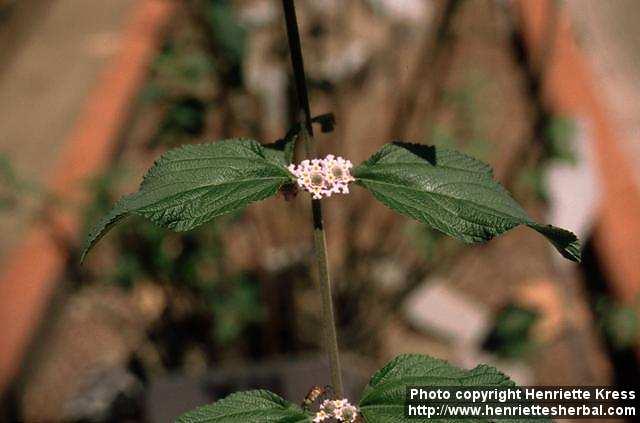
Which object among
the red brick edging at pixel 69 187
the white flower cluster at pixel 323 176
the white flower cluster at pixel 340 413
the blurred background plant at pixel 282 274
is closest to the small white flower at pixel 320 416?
the white flower cluster at pixel 340 413

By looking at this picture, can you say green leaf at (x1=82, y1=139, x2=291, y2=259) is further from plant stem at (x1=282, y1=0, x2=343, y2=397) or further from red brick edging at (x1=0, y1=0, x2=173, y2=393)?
red brick edging at (x1=0, y1=0, x2=173, y2=393)

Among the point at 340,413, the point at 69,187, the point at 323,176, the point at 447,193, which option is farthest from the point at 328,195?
the point at 69,187

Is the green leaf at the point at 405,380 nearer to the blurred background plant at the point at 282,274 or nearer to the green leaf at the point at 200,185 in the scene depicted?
the green leaf at the point at 200,185

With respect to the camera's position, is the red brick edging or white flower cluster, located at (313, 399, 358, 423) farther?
the red brick edging

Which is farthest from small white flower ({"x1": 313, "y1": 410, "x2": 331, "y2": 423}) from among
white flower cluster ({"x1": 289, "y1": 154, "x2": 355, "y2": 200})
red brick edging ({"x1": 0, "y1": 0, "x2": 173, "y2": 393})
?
red brick edging ({"x1": 0, "y1": 0, "x2": 173, "y2": 393})

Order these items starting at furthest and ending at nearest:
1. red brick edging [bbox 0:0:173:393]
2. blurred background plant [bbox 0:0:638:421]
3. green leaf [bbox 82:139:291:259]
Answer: red brick edging [bbox 0:0:173:393]
blurred background plant [bbox 0:0:638:421]
green leaf [bbox 82:139:291:259]

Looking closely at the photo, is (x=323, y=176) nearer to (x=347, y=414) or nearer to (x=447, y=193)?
(x=447, y=193)

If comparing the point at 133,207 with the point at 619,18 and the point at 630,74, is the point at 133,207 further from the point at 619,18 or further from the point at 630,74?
the point at 619,18
